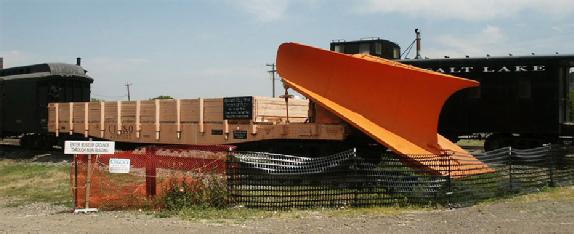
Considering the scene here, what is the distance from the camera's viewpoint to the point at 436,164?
33.8 ft

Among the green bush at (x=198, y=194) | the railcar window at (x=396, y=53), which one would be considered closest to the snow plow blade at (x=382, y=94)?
the green bush at (x=198, y=194)

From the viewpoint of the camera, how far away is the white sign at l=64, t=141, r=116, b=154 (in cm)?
961

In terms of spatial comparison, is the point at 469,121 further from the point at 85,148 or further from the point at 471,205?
the point at 85,148

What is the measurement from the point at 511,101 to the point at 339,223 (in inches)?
440

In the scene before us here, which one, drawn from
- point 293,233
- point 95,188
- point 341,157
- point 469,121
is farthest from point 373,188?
point 469,121

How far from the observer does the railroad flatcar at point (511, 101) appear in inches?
660

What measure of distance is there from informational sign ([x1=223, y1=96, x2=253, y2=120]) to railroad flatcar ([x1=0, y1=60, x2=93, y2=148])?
10335 millimetres

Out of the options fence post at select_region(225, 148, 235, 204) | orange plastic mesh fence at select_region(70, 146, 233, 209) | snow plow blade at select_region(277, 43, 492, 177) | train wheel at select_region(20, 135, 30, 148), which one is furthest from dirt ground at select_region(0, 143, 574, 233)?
→ train wheel at select_region(20, 135, 30, 148)

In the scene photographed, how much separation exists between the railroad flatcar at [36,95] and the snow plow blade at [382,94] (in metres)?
13.7

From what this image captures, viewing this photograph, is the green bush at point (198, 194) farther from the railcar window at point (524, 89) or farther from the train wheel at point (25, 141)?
the train wheel at point (25, 141)

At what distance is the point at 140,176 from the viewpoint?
10594 millimetres

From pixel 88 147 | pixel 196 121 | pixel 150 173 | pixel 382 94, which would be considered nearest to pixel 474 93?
pixel 382 94

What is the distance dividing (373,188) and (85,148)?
16.5 feet

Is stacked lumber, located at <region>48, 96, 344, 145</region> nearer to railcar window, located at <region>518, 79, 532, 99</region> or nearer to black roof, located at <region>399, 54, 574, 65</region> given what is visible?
black roof, located at <region>399, 54, 574, 65</region>
